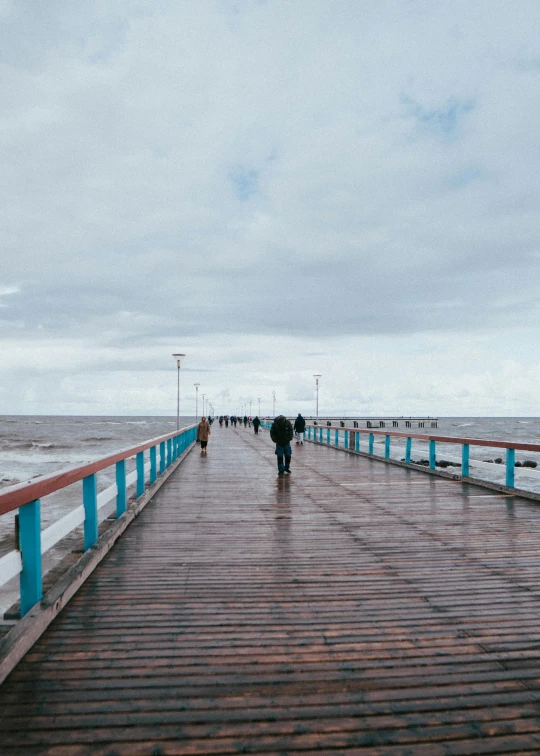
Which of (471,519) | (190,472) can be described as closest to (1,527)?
(190,472)

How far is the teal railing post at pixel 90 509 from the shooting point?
4.93 metres

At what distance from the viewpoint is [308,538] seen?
20.3 feet

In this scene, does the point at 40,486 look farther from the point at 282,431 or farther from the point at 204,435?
the point at 204,435

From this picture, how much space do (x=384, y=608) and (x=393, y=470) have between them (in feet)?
31.6

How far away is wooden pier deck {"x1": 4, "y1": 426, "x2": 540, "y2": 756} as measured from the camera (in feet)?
7.92

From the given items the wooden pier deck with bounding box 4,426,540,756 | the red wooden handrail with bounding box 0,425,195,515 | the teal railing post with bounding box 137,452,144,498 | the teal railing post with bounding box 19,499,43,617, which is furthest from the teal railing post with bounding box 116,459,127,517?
the teal railing post with bounding box 19,499,43,617

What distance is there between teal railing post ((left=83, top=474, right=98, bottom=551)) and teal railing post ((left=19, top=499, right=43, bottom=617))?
1.35 meters

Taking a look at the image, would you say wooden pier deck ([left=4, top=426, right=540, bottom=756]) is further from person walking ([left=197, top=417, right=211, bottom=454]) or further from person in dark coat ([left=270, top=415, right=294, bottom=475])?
person walking ([left=197, top=417, right=211, bottom=454])

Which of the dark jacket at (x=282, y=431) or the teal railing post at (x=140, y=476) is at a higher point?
the dark jacket at (x=282, y=431)

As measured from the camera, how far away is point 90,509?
5.01 m

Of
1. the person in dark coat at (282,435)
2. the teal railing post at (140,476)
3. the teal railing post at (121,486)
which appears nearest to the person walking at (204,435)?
the person in dark coat at (282,435)

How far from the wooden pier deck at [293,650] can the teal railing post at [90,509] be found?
324 mm

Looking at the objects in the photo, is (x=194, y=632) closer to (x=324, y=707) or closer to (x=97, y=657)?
(x=97, y=657)

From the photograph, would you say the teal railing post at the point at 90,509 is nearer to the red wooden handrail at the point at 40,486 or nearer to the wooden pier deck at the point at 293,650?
the red wooden handrail at the point at 40,486
